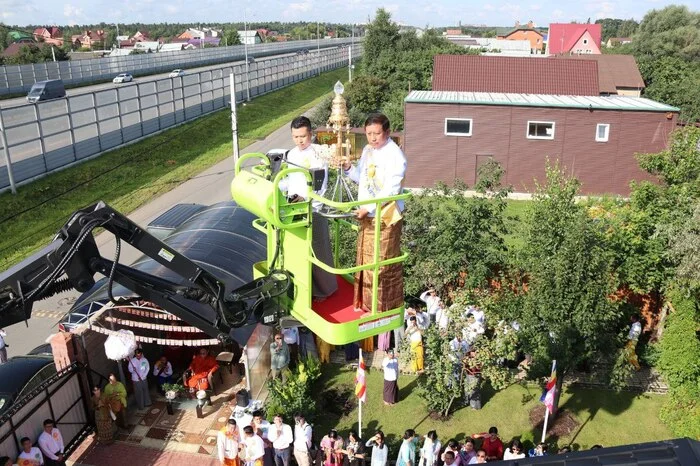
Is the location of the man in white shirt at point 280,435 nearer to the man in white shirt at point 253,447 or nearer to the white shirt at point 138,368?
the man in white shirt at point 253,447

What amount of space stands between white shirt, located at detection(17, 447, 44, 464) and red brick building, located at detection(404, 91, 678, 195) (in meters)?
24.0

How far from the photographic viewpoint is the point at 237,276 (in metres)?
13.8

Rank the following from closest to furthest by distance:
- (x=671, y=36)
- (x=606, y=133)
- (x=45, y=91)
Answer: (x=606, y=133) < (x=45, y=91) < (x=671, y=36)

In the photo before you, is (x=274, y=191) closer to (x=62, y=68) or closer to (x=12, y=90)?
(x=12, y=90)

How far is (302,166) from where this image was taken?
24.4 feet

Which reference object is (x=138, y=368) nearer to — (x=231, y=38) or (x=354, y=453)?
(x=354, y=453)

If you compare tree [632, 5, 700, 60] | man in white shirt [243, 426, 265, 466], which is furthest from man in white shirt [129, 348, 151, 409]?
tree [632, 5, 700, 60]

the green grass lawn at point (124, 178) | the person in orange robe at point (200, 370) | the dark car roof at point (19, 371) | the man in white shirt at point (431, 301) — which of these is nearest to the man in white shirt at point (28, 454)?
the dark car roof at point (19, 371)

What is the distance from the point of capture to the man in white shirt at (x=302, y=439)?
11680mm

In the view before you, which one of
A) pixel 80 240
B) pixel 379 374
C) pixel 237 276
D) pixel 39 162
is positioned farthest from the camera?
pixel 39 162

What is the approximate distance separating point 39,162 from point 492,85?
85.3 feet

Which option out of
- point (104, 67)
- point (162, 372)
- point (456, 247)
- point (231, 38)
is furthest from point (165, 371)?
point (231, 38)

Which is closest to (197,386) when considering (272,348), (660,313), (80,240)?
(272,348)

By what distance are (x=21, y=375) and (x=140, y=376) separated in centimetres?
232
